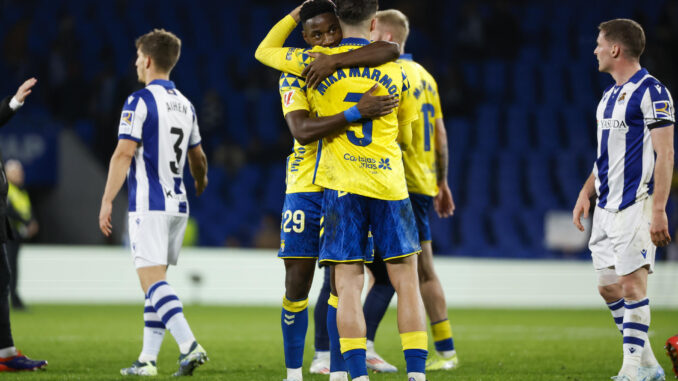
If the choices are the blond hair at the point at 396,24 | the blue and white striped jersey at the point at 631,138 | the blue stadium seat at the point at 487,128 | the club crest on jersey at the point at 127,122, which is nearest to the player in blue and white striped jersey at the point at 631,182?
the blue and white striped jersey at the point at 631,138

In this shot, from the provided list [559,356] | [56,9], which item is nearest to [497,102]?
[56,9]

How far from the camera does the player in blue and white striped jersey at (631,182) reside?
505 centimetres

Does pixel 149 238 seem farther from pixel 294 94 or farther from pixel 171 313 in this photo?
pixel 294 94

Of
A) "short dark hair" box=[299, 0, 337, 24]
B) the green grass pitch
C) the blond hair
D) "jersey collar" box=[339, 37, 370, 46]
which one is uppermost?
the blond hair

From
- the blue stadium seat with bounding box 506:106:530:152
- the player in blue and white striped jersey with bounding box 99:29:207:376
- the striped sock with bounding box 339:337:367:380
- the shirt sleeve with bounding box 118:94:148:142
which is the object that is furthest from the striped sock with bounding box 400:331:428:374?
the blue stadium seat with bounding box 506:106:530:152

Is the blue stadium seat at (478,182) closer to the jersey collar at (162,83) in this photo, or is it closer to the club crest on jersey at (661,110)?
the jersey collar at (162,83)

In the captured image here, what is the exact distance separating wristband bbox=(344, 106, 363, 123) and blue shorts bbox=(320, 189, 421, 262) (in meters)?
0.39

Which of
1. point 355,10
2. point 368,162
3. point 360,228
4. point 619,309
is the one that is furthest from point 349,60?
point 619,309

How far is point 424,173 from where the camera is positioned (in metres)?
6.14

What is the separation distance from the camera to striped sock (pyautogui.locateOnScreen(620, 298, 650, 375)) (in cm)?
511

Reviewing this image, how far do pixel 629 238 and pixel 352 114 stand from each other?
1.97m

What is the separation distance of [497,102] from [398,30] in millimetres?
12886

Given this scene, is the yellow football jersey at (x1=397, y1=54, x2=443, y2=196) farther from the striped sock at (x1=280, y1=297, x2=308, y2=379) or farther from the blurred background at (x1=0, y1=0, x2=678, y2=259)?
the blurred background at (x1=0, y1=0, x2=678, y2=259)

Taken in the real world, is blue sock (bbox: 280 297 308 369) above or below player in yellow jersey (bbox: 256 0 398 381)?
below
